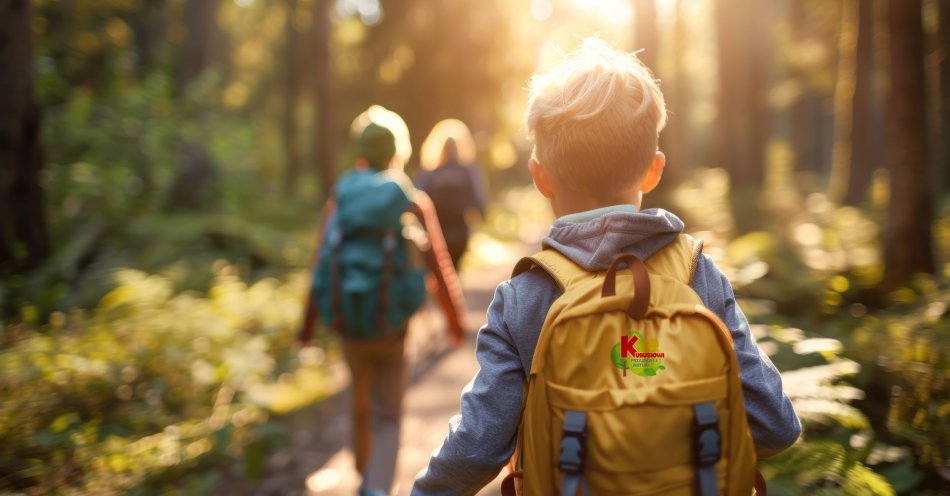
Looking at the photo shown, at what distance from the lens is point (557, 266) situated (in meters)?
1.74

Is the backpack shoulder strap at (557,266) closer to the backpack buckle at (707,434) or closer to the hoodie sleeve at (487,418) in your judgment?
the hoodie sleeve at (487,418)

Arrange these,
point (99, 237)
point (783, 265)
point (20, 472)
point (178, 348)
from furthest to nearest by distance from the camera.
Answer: point (99, 237), point (783, 265), point (178, 348), point (20, 472)

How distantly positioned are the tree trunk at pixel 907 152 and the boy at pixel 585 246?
522 cm

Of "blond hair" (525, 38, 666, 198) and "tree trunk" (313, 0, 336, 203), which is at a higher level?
"tree trunk" (313, 0, 336, 203)

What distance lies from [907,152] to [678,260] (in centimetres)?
535

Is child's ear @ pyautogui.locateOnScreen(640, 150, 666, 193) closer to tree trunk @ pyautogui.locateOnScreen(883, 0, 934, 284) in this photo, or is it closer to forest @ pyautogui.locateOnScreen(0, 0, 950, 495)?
forest @ pyautogui.locateOnScreen(0, 0, 950, 495)

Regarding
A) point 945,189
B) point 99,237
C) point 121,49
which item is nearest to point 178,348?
point 99,237

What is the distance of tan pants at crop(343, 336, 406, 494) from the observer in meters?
4.16

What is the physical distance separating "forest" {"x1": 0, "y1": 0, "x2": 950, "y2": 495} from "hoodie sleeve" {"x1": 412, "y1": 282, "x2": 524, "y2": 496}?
2.00 feet

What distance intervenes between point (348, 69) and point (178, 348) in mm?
18603

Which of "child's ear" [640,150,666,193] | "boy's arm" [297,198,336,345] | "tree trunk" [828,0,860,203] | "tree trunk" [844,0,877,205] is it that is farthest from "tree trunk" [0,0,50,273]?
"tree trunk" [844,0,877,205]

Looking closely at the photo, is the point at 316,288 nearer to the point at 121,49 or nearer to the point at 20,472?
the point at 20,472

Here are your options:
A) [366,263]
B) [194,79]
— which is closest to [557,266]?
[366,263]

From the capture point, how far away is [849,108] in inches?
534
